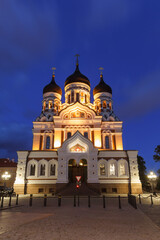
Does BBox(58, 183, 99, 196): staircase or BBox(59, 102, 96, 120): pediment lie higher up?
BBox(59, 102, 96, 120): pediment

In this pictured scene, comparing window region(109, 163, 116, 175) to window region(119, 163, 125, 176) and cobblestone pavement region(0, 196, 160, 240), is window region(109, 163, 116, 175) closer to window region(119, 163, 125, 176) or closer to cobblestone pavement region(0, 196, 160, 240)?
window region(119, 163, 125, 176)

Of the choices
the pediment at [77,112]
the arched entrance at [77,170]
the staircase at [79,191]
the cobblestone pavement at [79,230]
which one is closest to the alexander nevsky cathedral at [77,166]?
the arched entrance at [77,170]

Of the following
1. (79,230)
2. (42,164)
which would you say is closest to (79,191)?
(42,164)

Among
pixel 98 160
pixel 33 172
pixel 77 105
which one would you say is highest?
pixel 77 105

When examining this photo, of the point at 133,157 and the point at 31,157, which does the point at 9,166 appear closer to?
the point at 31,157

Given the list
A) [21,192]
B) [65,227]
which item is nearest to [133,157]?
[21,192]

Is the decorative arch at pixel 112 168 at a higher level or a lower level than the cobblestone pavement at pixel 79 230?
higher

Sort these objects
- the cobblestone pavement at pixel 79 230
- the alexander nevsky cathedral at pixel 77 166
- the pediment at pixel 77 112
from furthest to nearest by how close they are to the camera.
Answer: the pediment at pixel 77 112 → the alexander nevsky cathedral at pixel 77 166 → the cobblestone pavement at pixel 79 230

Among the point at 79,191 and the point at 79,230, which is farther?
the point at 79,191

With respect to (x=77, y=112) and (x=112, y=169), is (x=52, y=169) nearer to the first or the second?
(x=112, y=169)

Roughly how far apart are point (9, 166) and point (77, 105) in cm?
2841

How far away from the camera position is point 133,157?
90.7 ft

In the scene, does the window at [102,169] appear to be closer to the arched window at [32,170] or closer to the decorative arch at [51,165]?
the decorative arch at [51,165]

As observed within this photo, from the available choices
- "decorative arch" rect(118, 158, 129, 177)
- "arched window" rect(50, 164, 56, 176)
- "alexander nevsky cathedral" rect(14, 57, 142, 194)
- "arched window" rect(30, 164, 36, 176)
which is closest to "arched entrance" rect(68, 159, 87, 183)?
"alexander nevsky cathedral" rect(14, 57, 142, 194)
